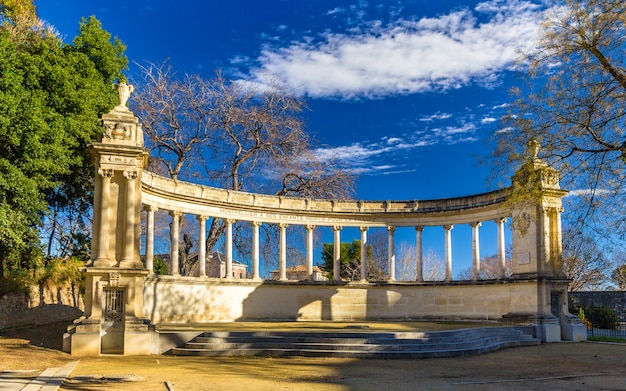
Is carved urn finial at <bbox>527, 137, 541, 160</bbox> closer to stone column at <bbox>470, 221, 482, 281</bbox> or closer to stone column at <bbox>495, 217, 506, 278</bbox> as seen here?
stone column at <bbox>495, 217, 506, 278</bbox>

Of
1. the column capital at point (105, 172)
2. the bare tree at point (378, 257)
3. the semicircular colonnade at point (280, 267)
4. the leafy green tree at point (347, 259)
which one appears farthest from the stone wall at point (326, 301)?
the bare tree at point (378, 257)

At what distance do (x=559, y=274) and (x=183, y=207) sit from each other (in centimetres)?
2473

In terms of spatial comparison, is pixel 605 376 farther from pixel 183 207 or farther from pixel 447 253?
pixel 183 207

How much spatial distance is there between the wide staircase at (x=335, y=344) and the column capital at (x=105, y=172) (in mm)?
9123

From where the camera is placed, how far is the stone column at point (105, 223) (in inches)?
1144

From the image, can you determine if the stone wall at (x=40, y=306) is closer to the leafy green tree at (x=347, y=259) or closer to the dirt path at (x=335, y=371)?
the dirt path at (x=335, y=371)

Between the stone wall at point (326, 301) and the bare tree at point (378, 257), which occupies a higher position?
the bare tree at point (378, 257)

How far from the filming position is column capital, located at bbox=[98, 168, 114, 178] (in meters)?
29.7

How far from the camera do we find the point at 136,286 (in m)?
29.1

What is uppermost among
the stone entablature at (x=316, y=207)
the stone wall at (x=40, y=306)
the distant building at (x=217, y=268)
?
the stone entablature at (x=316, y=207)

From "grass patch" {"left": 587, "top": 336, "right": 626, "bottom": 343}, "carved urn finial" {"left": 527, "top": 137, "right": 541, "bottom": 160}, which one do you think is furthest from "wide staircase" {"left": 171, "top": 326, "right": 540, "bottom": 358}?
"grass patch" {"left": 587, "top": 336, "right": 626, "bottom": 343}

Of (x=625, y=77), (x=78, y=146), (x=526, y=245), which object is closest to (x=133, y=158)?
(x=78, y=146)

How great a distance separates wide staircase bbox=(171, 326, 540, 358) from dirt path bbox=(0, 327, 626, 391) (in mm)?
972

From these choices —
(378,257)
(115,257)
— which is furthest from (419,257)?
(378,257)
